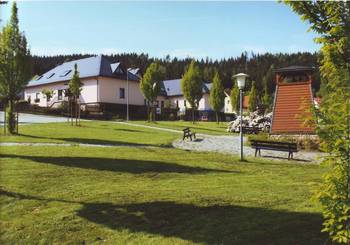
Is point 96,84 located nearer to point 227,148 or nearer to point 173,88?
point 173,88

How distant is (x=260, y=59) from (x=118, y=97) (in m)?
90.5

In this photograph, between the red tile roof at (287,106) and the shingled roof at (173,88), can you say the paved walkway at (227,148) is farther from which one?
the shingled roof at (173,88)

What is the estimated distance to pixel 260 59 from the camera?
13275 cm

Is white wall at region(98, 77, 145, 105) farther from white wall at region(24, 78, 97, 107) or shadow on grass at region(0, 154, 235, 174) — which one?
shadow on grass at region(0, 154, 235, 174)

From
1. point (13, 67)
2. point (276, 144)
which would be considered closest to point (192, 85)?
point (13, 67)

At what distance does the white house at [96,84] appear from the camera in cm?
4928

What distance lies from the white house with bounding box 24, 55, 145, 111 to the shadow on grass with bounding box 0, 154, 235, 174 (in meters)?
33.9

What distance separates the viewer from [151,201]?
30.7ft

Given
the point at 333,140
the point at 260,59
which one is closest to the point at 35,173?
the point at 333,140

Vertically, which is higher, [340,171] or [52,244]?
[340,171]

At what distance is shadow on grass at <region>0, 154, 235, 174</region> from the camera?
13516 mm

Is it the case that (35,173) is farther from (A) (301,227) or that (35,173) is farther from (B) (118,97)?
(B) (118,97)

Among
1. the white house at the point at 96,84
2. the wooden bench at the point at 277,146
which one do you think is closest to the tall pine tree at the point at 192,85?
the white house at the point at 96,84

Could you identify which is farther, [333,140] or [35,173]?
[35,173]
